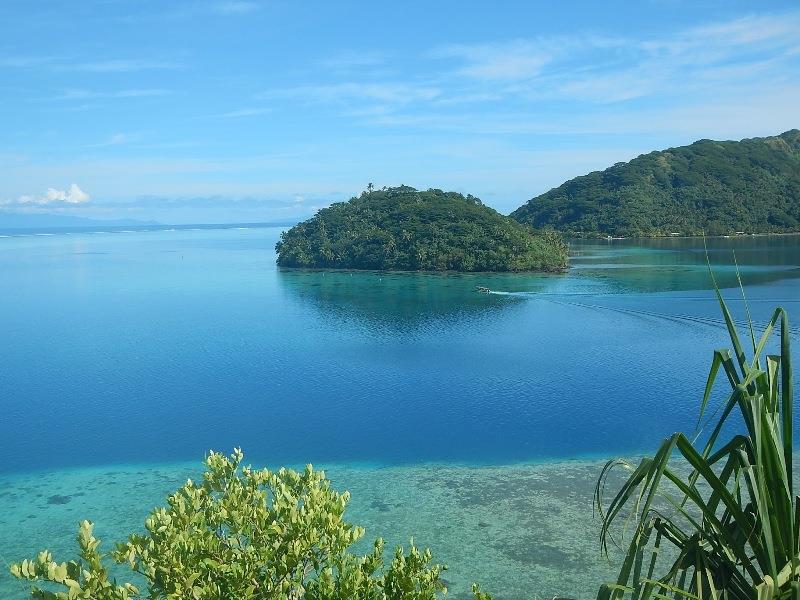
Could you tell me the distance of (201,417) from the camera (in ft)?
95.1

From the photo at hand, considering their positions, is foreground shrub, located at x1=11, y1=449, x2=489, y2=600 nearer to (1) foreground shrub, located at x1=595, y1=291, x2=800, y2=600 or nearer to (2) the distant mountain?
(1) foreground shrub, located at x1=595, y1=291, x2=800, y2=600

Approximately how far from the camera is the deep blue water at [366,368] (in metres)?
26.0

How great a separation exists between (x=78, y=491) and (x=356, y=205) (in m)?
77.7

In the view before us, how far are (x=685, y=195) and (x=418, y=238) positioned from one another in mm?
76893

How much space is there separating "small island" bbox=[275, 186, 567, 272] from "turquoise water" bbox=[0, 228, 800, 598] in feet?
41.8

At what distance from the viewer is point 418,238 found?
80.6 m

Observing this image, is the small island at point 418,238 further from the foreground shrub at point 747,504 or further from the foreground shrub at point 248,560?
the foreground shrub at point 747,504

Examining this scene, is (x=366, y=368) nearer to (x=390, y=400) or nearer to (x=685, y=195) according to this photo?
(x=390, y=400)

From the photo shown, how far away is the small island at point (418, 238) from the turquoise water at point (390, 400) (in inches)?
501

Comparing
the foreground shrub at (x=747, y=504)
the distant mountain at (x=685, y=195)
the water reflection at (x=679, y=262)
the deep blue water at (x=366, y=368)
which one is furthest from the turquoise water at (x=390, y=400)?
the distant mountain at (x=685, y=195)

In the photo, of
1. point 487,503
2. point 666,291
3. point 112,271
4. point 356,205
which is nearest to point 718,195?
point 356,205

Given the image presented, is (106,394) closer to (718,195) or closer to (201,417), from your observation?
(201,417)

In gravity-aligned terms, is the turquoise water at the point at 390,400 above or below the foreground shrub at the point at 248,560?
below

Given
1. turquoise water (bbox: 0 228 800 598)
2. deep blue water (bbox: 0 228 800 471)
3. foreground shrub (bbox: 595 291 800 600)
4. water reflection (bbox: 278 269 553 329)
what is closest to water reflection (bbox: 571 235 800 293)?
deep blue water (bbox: 0 228 800 471)
